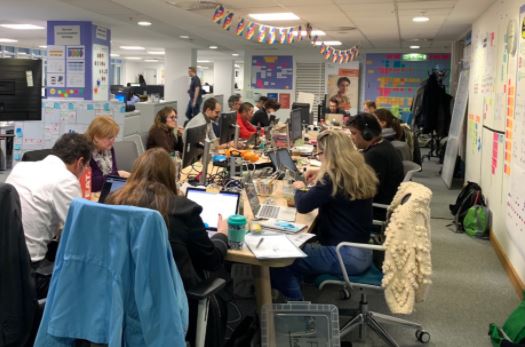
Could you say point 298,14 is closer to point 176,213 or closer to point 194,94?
point 176,213

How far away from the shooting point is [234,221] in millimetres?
2357

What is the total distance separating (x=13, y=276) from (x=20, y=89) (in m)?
2.95

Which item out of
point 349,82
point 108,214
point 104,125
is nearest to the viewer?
point 108,214

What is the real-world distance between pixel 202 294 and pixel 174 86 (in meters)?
11.6

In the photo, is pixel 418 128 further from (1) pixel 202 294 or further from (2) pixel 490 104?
(1) pixel 202 294

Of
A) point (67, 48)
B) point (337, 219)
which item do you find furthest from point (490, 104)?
point (67, 48)

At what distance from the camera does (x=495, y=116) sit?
5.19 meters

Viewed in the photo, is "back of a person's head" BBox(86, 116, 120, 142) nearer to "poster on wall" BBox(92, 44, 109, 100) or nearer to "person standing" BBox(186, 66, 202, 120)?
"poster on wall" BBox(92, 44, 109, 100)

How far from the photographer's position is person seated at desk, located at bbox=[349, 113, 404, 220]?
379cm

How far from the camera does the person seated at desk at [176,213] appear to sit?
2.01 meters

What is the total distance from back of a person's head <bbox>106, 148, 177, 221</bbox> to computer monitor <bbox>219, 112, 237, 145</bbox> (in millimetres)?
2925

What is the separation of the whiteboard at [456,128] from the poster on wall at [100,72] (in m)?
5.81

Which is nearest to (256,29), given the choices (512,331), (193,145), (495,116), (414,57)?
(495,116)

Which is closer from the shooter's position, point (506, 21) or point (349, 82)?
point (506, 21)
